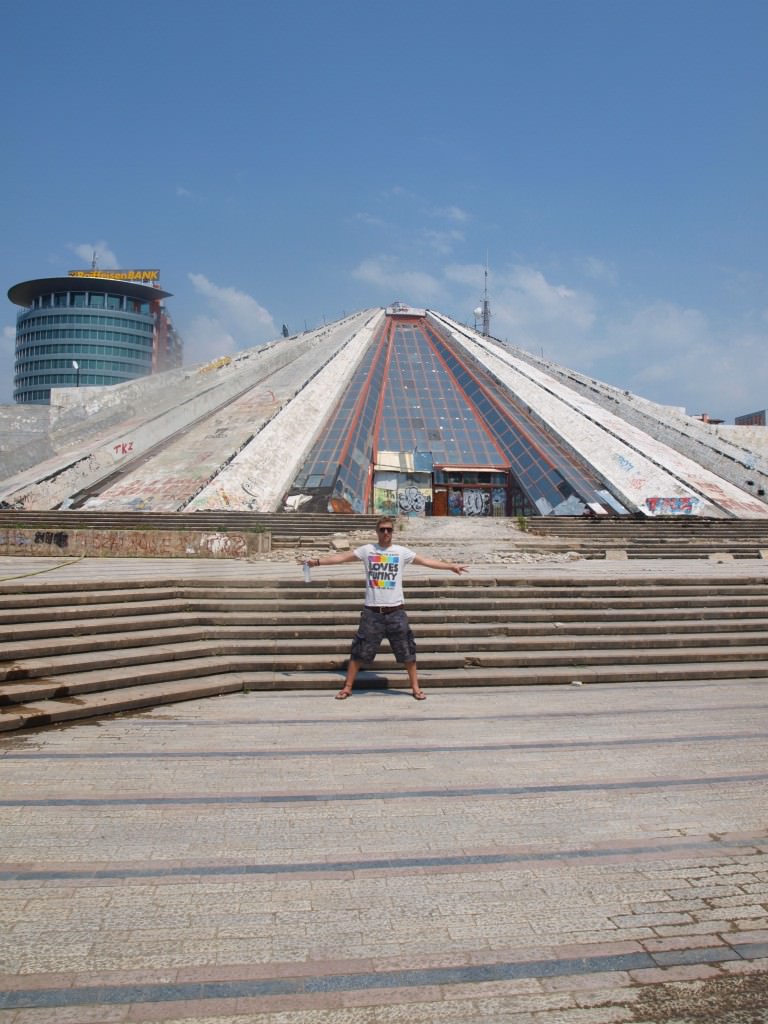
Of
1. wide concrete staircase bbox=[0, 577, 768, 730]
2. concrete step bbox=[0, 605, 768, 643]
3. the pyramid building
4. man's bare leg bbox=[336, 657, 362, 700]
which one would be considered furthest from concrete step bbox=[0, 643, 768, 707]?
the pyramid building

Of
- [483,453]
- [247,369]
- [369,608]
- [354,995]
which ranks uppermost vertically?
[247,369]

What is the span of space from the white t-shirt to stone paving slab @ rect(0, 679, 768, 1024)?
4.37 feet

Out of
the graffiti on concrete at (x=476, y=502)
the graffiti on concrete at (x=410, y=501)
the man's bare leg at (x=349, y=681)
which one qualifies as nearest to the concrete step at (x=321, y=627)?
the man's bare leg at (x=349, y=681)

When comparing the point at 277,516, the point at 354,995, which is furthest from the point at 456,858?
the point at 277,516

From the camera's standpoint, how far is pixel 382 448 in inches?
1259

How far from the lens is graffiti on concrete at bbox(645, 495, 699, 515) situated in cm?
2572

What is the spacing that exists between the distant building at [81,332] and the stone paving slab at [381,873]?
11139 centimetres

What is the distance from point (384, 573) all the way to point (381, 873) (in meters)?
3.71

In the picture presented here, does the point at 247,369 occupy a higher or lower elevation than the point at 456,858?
higher

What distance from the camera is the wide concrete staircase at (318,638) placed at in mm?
6938

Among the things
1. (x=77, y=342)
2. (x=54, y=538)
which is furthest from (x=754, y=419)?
(x=77, y=342)

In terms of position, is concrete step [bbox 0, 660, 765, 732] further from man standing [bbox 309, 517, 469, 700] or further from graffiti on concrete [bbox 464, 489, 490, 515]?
graffiti on concrete [bbox 464, 489, 490, 515]

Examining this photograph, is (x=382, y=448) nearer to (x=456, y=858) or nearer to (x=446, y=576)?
(x=446, y=576)

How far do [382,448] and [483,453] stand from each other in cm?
448
